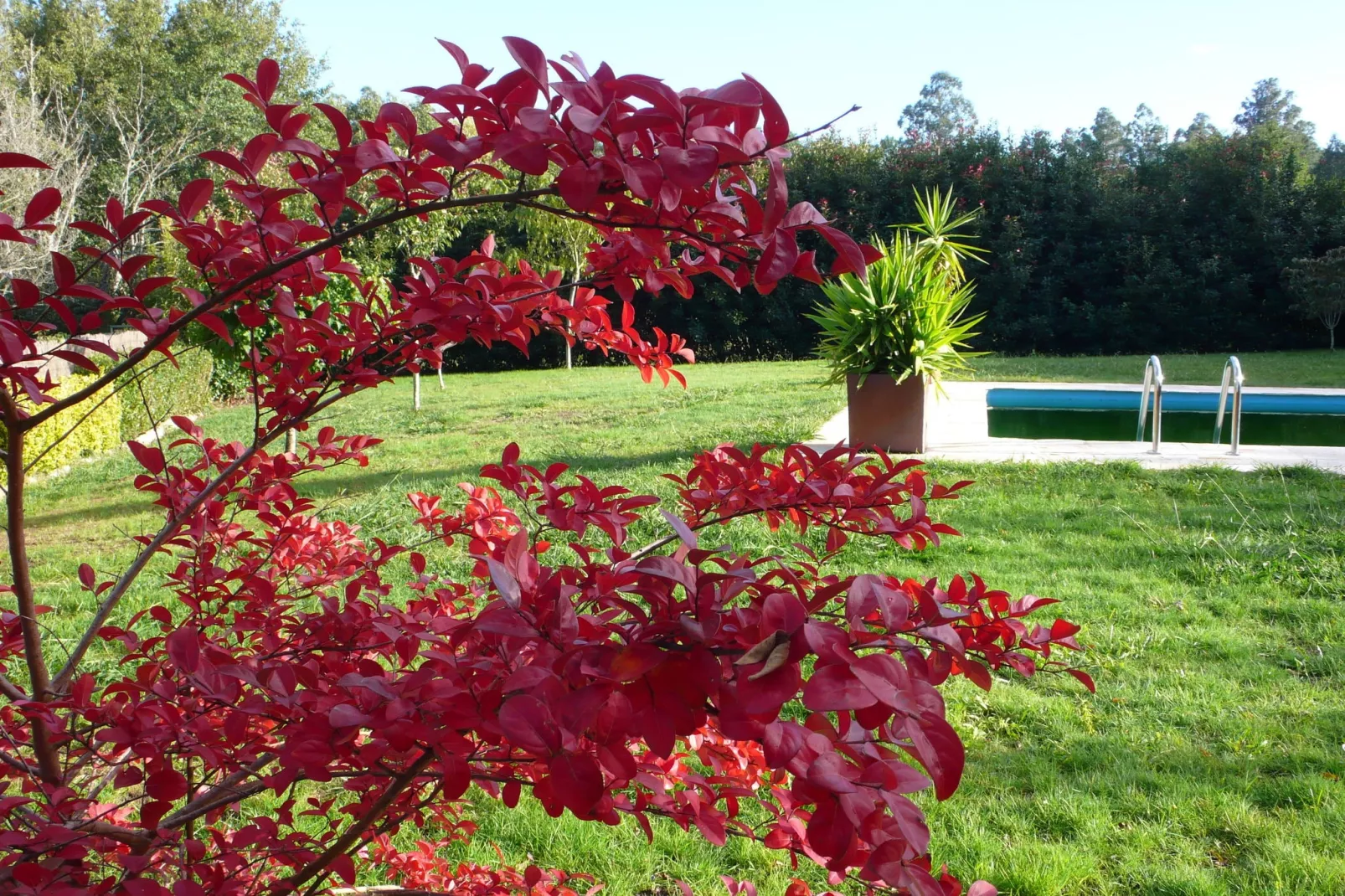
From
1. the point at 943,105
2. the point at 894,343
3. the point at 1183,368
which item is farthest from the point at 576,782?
the point at 943,105

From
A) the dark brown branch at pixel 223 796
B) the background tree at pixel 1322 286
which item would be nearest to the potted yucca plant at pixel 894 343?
the dark brown branch at pixel 223 796

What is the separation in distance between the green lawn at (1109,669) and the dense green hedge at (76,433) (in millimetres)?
248

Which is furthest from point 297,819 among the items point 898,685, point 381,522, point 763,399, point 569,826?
point 763,399

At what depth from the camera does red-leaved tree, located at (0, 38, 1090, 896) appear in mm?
694

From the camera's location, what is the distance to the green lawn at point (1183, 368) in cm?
1148

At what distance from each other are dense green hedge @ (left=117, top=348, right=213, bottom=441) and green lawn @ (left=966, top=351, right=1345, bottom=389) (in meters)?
9.01

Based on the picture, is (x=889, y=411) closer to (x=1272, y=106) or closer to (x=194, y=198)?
(x=194, y=198)

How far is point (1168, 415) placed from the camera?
375 inches

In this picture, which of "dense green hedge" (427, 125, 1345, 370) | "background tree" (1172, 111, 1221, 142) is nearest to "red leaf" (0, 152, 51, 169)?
"dense green hedge" (427, 125, 1345, 370)

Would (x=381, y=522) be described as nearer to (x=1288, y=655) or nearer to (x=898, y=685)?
(x=1288, y=655)

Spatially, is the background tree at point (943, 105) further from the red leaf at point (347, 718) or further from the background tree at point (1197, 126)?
the red leaf at point (347, 718)

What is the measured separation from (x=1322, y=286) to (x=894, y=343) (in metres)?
11.6

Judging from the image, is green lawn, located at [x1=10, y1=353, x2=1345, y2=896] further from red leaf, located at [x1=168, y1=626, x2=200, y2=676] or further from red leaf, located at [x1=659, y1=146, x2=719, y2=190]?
red leaf, located at [x1=659, y1=146, x2=719, y2=190]

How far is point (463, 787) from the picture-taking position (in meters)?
0.78
